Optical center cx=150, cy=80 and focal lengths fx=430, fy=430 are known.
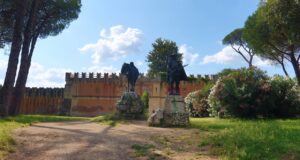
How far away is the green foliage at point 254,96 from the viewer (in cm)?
1770

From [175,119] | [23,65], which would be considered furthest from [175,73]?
[23,65]

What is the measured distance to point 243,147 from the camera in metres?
8.16

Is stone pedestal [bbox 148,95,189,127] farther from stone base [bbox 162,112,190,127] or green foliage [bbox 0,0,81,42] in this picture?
green foliage [bbox 0,0,81,42]

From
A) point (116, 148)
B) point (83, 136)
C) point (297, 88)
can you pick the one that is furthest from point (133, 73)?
point (116, 148)

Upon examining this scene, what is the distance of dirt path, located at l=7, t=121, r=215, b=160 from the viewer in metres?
8.12

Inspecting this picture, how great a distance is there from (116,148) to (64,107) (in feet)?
100

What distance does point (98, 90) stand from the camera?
3906 centimetres

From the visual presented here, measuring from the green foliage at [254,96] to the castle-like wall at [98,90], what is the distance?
1885 centimetres

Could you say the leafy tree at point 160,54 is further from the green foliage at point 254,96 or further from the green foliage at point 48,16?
the green foliage at point 254,96

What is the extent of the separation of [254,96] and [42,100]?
82.1 feet

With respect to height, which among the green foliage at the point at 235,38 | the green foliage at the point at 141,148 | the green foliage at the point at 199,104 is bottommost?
the green foliage at the point at 141,148

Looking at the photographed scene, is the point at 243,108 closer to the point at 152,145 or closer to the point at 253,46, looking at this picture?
the point at 152,145

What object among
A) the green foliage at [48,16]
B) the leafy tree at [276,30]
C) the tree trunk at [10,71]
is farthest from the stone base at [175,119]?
the green foliage at [48,16]

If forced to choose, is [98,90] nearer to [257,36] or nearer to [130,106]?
[257,36]
